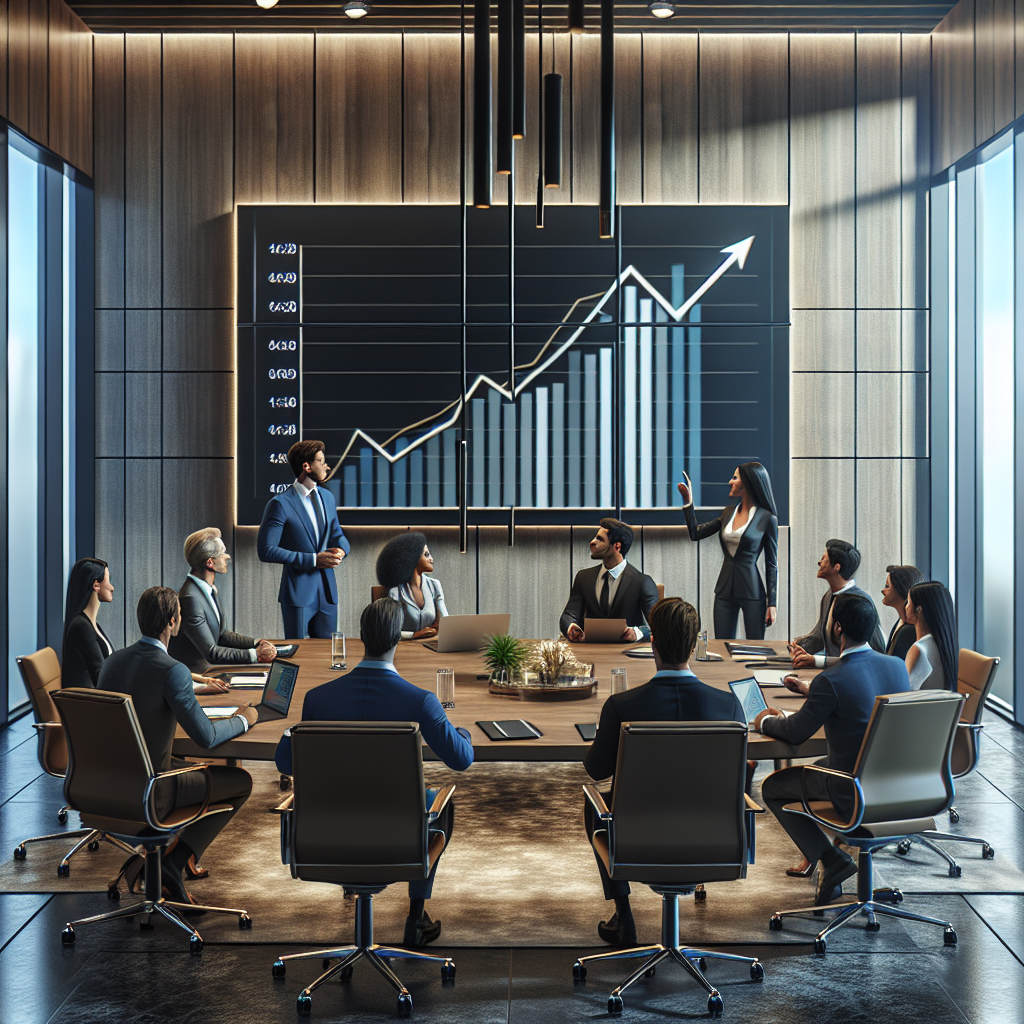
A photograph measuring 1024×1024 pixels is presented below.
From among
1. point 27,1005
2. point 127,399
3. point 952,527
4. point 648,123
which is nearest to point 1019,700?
point 952,527

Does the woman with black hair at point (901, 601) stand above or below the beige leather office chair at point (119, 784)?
above

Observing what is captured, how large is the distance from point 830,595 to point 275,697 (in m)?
2.64

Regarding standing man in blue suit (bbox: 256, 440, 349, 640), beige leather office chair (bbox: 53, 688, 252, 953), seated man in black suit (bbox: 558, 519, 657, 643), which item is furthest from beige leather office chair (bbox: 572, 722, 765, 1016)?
standing man in blue suit (bbox: 256, 440, 349, 640)

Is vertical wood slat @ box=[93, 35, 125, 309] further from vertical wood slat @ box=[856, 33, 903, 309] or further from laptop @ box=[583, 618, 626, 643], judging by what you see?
vertical wood slat @ box=[856, 33, 903, 309]

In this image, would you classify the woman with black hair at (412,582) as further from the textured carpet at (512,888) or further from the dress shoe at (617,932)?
the dress shoe at (617,932)

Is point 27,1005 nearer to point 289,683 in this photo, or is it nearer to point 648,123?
point 289,683

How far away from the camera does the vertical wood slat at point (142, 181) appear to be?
7949mm

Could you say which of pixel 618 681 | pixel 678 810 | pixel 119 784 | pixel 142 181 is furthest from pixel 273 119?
pixel 678 810

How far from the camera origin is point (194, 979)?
3.68 m

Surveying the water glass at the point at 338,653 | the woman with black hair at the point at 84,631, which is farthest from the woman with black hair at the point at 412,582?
the woman with black hair at the point at 84,631

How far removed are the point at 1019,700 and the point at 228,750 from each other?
5.13 metres

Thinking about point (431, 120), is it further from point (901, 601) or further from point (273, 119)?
point (901, 601)

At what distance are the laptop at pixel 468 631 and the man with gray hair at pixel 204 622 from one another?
803 millimetres

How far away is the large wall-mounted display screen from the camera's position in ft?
26.0
